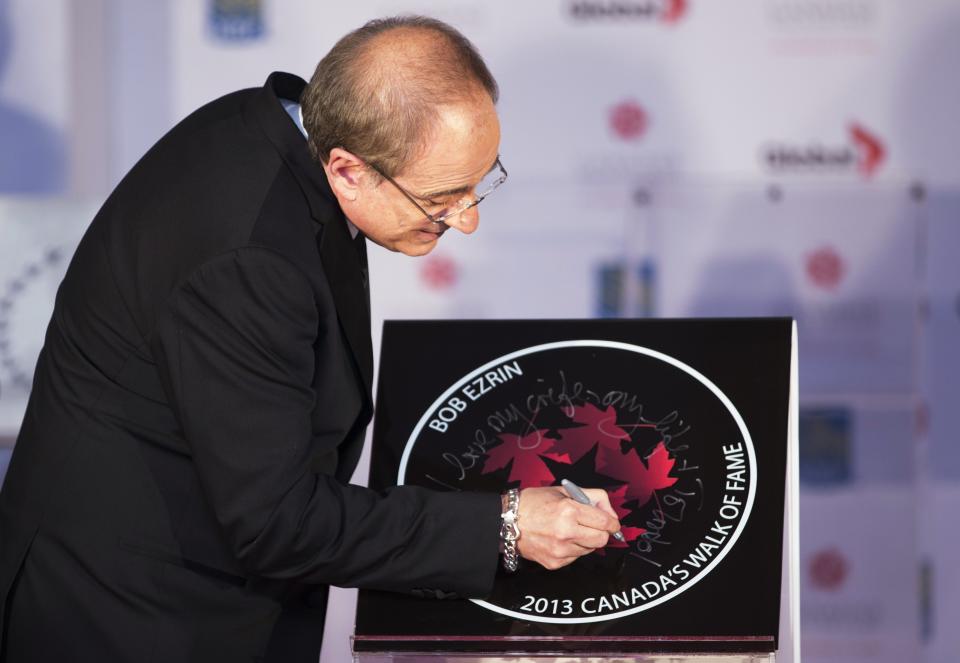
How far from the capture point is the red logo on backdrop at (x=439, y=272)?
426cm

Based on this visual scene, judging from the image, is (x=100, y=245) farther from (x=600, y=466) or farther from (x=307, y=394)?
(x=600, y=466)

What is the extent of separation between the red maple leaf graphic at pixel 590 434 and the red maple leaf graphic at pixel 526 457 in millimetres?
16

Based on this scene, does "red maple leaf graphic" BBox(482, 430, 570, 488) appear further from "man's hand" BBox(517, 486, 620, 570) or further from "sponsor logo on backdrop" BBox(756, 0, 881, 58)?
"sponsor logo on backdrop" BBox(756, 0, 881, 58)

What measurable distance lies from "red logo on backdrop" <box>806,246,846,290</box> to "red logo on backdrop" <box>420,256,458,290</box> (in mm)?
1214

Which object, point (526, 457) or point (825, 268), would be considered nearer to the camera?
point (526, 457)

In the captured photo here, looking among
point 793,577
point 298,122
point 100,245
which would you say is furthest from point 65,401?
point 793,577

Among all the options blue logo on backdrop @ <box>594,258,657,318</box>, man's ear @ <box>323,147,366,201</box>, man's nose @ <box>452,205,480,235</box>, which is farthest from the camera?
blue logo on backdrop @ <box>594,258,657,318</box>

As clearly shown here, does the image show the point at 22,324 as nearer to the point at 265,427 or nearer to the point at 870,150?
the point at 265,427

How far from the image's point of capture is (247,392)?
4.99 feet

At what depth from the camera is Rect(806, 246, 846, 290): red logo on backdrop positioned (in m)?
4.10

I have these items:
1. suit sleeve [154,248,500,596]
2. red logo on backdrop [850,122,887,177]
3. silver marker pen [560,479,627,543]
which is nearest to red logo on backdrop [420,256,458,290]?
red logo on backdrop [850,122,887,177]

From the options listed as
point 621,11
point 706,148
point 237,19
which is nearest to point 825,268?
point 706,148

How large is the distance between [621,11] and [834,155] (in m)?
0.89

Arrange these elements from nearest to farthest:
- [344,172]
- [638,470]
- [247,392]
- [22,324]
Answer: [247,392] < [344,172] < [638,470] < [22,324]
